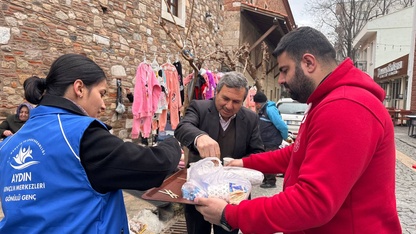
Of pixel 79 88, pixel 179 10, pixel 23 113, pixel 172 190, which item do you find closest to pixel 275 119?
pixel 23 113

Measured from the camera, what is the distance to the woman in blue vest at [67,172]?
4.21 feet

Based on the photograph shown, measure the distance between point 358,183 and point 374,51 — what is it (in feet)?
110

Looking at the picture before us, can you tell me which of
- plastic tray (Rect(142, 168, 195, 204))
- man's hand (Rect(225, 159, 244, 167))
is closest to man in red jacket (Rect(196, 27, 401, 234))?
plastic tray (Rect(142, 168, 195, 204))

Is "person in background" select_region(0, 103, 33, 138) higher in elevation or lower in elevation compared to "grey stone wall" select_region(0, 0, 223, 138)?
lower

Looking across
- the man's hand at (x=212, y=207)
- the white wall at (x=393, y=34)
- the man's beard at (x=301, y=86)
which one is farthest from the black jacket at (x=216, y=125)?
the white wall at (x=393, y=34)

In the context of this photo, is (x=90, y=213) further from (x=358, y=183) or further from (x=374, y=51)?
(x=374, y=51)

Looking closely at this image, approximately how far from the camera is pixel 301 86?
1.45m

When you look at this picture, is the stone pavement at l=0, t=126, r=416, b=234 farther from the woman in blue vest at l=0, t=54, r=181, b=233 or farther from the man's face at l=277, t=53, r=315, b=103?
the man's face at l=277, t=53, r=315, b=103

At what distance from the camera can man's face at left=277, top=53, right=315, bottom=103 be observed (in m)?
1.43

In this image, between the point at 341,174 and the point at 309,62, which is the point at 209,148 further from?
the point at 341,174

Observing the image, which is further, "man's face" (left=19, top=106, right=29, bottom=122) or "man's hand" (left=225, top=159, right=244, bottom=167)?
"man's face" (left=19, top=106, right=29, bottom=122)

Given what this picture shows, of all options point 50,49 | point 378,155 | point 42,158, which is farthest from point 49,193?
point 50,49

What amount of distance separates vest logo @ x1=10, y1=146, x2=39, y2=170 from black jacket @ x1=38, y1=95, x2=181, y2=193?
225 mm

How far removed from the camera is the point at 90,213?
4.30ft
